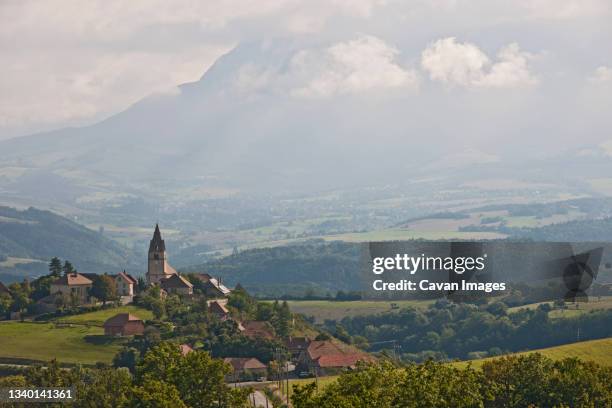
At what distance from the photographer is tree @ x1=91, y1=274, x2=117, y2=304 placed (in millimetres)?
127250

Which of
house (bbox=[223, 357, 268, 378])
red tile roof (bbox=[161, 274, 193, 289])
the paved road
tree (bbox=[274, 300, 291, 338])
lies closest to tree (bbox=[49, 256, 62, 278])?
red tile roof (bbox=[161, 274, 193, 289])

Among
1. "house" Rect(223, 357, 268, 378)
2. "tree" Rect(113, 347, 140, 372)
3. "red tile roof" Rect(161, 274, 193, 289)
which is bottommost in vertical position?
"house" Rect(223, 357, 268, 378)

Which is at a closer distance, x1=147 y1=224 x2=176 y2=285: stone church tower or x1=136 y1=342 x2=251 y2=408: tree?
x1=136 y1=342 x2=251 y2=408: tree

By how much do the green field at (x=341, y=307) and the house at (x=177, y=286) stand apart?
35.0 m

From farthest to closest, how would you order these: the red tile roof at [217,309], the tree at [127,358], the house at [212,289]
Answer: the house at [212,289] → the red tile roof at [217,309] → the tree at [127,358]

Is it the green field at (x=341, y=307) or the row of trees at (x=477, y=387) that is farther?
the green field at (x=341, y=307)

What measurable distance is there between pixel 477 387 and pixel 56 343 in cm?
5215

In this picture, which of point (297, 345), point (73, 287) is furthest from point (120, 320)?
point (297, 345)

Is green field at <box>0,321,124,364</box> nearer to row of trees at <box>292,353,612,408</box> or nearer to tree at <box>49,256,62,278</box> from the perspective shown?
tree at <box>49,256,62,278</box>

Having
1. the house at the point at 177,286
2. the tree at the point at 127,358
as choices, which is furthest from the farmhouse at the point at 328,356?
the house at the point at 177,286

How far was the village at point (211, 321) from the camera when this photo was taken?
11069 centimetres

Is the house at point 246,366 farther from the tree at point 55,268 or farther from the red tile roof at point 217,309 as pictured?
the tree at point 55,268

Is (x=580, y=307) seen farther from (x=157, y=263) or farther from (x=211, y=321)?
(x=211, y=321)

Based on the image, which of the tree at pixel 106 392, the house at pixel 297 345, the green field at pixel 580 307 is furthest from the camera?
the green field at pixel 580 307
